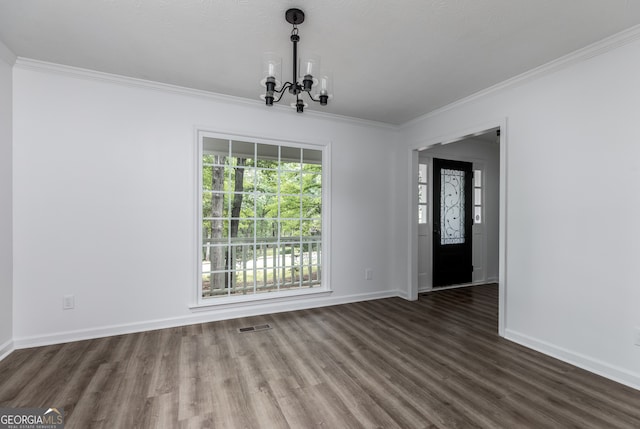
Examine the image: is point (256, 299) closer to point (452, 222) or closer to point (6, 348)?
point (6, 348)

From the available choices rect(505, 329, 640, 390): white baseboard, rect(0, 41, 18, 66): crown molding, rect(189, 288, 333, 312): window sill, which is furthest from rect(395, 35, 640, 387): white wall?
rect(0, 41, 18, 66): crown molding

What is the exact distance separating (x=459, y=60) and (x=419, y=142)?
1.59 m

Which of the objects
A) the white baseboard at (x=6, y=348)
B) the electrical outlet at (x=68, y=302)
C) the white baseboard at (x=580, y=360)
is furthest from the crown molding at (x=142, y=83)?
the white baseboard at (x=580, y=360)

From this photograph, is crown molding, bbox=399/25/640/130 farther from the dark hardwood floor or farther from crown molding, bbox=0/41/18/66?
crown molding, bbox=0/41/18/66

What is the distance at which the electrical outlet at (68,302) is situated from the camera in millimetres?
2854

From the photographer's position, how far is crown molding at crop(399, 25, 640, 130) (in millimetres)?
2230

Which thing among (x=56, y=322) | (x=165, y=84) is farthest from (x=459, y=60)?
(x=56, y=322)

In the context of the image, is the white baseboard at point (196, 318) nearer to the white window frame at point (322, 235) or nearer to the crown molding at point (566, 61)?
the white window frame at point (322, 235)

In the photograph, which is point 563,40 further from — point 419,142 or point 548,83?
point 419,142

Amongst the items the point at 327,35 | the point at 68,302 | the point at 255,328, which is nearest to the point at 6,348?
the point at 68,302

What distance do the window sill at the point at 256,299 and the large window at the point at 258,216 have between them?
0.35 feet

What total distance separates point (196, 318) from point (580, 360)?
367 centimetres

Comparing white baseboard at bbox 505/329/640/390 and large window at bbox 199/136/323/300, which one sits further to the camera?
large window at bbox 199/136/323/300

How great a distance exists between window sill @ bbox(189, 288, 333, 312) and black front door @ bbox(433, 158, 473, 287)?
2207 mm
